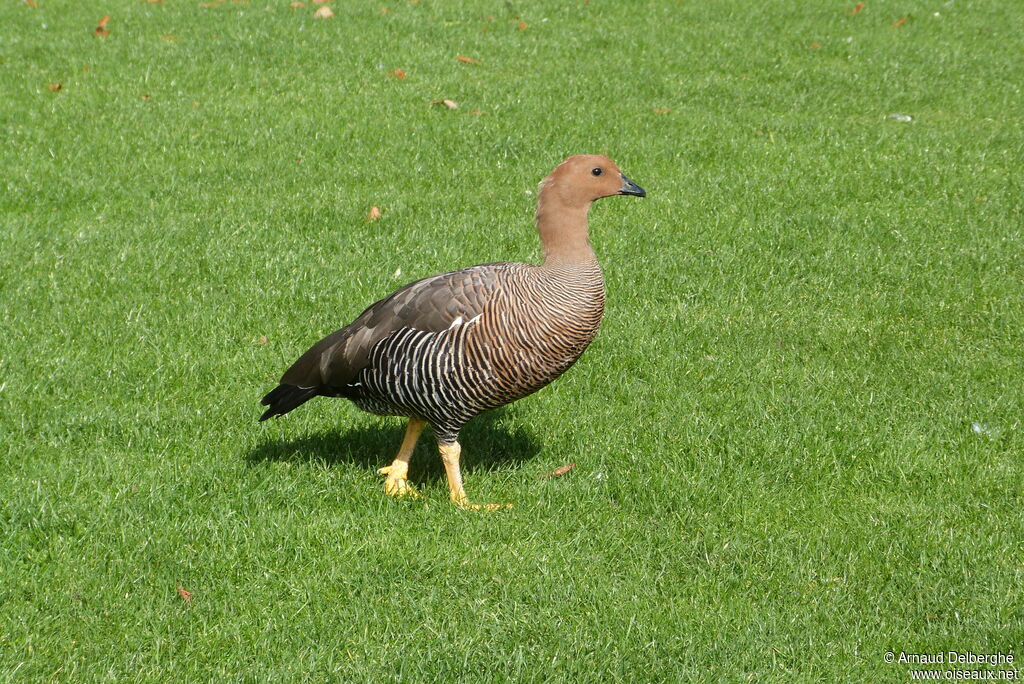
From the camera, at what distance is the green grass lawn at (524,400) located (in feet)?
16.0

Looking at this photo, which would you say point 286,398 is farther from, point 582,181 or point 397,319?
point 582,181

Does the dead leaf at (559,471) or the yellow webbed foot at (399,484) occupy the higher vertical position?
the yellow webbed foot at (399,484)

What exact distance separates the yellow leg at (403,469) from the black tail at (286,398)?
1.84 ft

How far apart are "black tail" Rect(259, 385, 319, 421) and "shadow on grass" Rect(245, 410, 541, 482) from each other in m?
0.31

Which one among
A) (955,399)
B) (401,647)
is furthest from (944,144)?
(401,647)

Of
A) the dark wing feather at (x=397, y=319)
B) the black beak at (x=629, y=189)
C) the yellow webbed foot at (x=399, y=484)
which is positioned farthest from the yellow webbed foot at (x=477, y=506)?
the black beak at (x=629, y=189)

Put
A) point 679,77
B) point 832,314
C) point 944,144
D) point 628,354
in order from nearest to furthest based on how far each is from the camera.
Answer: point 628,354 → point 832,314 → point 944,144 → point 679,77

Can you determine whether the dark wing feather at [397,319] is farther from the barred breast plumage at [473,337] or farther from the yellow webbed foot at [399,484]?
the yellow webbed foot at [399,484]

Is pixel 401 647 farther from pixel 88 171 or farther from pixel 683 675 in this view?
pixel 88 171

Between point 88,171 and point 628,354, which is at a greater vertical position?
point 88,171

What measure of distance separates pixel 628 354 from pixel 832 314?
5.34 feet

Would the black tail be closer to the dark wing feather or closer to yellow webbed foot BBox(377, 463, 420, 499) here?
the dark wing feather

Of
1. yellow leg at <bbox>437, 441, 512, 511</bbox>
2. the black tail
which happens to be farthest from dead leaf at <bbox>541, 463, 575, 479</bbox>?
the black tail

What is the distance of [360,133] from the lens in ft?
36.5
